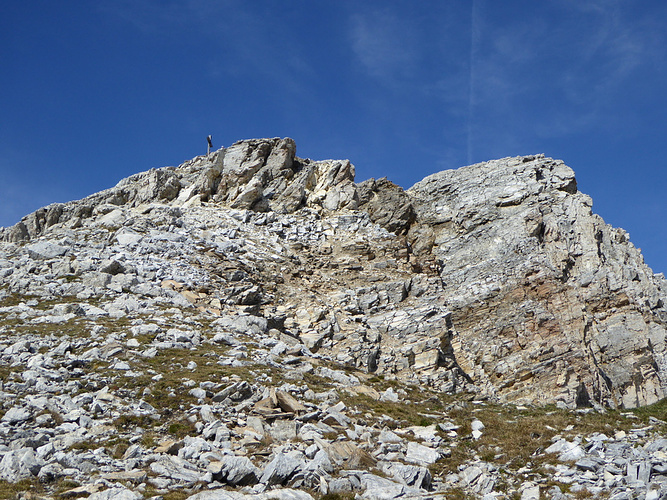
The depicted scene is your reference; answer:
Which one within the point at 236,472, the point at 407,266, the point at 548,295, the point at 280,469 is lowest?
the point at 236,472

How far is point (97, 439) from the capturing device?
17.8m

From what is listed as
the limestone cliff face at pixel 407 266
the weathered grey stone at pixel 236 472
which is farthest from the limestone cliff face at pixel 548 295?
the weathered grey stone at pixel 236 472

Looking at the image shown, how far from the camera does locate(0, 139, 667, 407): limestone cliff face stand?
3503cm

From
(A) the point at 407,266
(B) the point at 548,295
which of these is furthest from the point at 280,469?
(A) the point at 407,266

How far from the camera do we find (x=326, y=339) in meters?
35.2

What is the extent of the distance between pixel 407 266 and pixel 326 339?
37.4 feet

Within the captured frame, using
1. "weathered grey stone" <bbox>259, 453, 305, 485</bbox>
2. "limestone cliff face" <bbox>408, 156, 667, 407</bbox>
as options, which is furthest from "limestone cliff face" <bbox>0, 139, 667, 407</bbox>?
"weathered grey stone" <bbox>259, 453, 305, 485</bbox>

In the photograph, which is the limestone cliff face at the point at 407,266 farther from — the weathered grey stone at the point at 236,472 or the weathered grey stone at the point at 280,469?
the weathered grey stone at the point at 236,472

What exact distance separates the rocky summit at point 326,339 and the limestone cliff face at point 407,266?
18cm

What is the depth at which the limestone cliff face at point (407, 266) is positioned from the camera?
35.0 m

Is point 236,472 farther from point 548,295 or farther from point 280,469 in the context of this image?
point 548,295

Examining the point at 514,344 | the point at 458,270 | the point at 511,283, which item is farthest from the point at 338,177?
the point at 514,344

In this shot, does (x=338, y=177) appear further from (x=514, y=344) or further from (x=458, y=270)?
(x=514, y=344)

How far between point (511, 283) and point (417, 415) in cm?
1830
